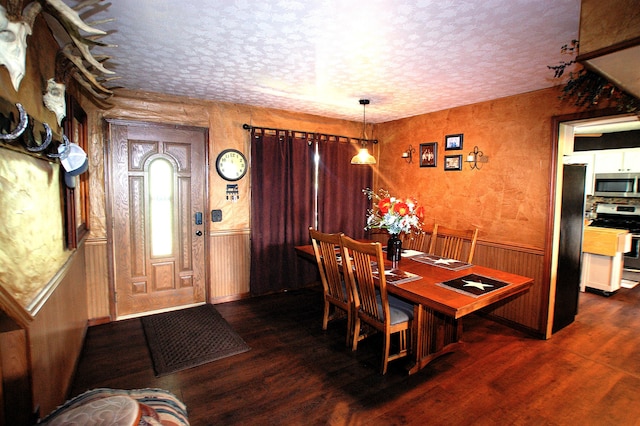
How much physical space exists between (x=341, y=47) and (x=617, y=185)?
19.0ft

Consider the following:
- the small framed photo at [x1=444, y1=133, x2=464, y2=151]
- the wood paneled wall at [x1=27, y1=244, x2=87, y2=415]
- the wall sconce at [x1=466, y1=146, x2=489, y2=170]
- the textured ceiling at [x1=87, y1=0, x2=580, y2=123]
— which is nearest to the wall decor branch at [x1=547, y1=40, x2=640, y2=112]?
the textured ceiling at [x1=87, y1=0, x2=580, y2=123]

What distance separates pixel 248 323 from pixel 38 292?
7.21 ft

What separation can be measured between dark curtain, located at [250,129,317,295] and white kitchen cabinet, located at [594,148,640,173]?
5.10 meters

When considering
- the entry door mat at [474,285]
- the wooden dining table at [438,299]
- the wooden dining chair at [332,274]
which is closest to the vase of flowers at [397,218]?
the wooden dining table at [438,299]

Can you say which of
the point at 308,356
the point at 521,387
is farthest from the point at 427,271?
the point at 308,356

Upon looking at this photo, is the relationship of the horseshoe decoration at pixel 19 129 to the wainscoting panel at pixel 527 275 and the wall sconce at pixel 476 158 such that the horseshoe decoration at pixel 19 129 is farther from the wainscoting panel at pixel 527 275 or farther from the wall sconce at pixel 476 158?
the wainscoting panel at pixel 527 275

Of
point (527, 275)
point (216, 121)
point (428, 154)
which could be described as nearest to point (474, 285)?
point (527, 275)

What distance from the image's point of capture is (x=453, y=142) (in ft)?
13.4

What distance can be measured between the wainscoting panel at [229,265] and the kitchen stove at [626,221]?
5723 millimetres

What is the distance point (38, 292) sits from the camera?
5.04ft

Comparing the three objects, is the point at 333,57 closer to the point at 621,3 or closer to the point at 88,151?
the point at 621,3

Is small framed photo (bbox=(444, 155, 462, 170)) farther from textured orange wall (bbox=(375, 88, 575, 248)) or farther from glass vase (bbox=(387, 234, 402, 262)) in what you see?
glass vase (bbox=(387, 234, 402, 262))

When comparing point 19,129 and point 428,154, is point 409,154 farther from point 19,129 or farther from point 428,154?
point 19,129

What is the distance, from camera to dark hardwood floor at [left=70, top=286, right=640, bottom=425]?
83.6 inches
